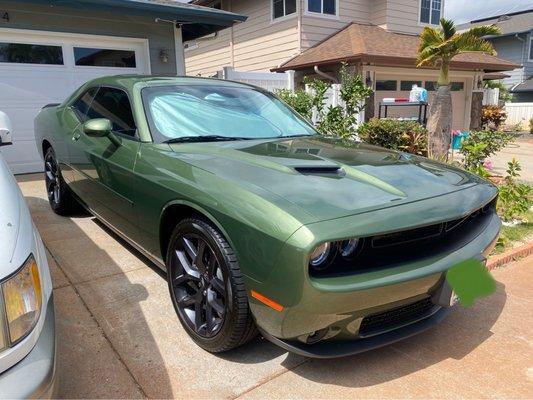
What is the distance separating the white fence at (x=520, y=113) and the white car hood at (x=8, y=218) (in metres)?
23.6

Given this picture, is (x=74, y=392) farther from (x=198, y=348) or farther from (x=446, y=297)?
(x=446, y=297)

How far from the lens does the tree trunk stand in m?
7.85

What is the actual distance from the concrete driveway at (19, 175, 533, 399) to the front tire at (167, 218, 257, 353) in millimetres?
160

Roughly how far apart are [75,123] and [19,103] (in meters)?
4.03

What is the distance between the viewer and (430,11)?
15.7m

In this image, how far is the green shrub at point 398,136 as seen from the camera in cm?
755

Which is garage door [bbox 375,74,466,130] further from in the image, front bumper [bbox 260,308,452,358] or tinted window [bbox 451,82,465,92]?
front bumper [bbox 260,308,452,358]

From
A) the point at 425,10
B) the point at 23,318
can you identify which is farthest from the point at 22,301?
the point at 425,10

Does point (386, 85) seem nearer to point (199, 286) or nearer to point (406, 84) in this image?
point (406, 84)

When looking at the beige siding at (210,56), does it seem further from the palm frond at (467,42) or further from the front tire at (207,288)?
the front tire at (207,288)

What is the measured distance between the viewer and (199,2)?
16.1 metres

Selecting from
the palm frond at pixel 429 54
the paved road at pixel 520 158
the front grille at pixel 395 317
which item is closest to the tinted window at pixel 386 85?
the paved road at pixel 520 158

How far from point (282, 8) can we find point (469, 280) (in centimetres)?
1295

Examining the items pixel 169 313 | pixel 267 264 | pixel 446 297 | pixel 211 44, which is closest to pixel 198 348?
pixel 169 313
